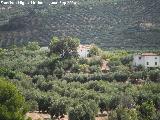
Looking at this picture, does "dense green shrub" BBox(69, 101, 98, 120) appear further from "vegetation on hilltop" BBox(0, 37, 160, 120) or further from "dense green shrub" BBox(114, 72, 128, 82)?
"dense green shrub" BBox(114, 72, 128, 82)

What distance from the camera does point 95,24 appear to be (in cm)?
10681

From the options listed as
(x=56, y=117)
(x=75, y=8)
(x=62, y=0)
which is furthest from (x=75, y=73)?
(x=62, y=0)

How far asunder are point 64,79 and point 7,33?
53908 mm

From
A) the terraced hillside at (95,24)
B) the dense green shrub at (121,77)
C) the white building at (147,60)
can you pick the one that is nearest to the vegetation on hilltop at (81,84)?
the dense green shrub at (121,77)

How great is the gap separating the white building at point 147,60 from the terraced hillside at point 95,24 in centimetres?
2418

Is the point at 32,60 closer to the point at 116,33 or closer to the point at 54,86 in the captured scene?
the point at 54,86

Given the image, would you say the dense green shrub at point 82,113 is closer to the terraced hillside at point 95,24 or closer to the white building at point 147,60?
the white building at point 147,60

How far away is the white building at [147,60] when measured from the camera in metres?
68.6

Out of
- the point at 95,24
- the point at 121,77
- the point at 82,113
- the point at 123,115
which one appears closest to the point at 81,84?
the point at 121,77

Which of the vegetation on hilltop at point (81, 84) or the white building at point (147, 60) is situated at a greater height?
the white building at point (147, 60)

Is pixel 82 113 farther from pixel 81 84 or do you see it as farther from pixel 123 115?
pixel 81 84

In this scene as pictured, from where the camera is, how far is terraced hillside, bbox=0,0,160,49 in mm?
98125

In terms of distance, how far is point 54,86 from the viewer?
5531 cm

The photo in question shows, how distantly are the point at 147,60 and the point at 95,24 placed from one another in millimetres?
39226
